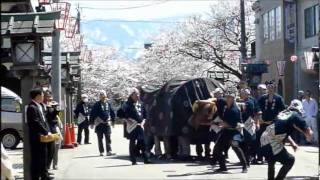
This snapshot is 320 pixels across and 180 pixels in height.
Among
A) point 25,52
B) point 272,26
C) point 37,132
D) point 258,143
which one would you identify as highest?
point 272,26

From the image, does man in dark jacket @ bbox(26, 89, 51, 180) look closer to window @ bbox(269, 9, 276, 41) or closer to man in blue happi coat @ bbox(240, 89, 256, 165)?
man in blue happi coat @ bbox(240, 89, 256, 165)

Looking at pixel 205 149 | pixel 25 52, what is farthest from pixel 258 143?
pixel 25 52

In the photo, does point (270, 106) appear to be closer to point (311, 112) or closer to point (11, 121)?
point (311, 112)

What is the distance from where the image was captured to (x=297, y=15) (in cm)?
3366

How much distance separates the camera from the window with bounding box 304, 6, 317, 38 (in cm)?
3112

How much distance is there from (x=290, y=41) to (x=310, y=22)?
3081 mm

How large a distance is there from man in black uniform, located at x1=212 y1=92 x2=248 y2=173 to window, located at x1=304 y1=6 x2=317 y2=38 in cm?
1706

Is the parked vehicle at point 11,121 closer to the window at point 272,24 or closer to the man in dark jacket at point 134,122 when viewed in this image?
the man in dark jacket at point 134,122

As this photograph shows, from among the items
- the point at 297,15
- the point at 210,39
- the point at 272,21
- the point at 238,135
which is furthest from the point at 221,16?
the point at 238,135

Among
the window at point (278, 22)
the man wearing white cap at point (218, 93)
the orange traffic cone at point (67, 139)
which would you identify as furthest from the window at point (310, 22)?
the man wearing white cap at point (218, 93)

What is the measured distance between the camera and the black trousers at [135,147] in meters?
16.9

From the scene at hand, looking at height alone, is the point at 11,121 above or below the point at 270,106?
below

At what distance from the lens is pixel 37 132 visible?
485 inches

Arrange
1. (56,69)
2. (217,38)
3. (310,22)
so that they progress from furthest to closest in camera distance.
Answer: (217,38)
(310,22)
(56,69)
